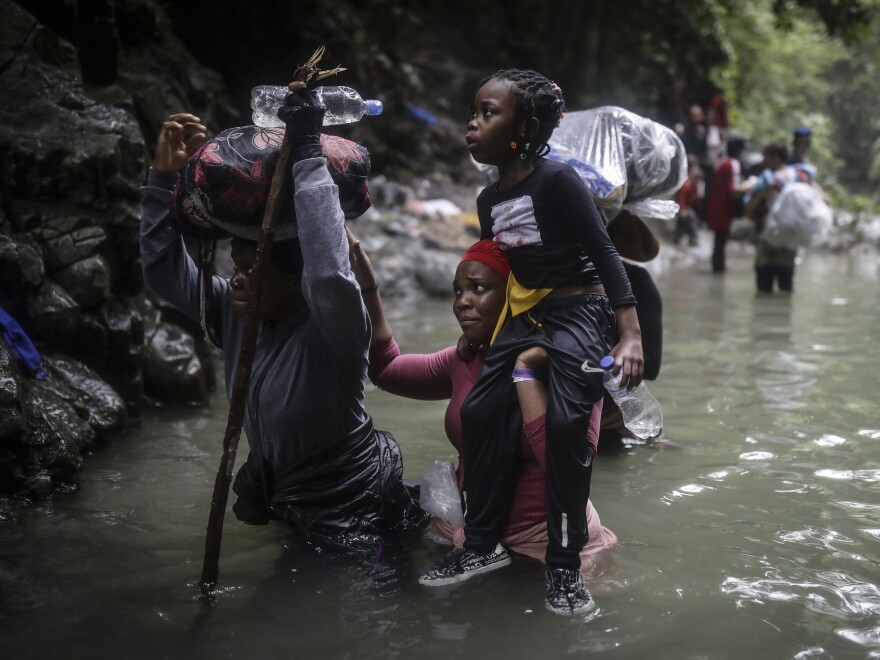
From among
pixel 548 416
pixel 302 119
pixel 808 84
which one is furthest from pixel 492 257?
pixel 808 84

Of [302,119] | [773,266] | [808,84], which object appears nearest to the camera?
[302,119]

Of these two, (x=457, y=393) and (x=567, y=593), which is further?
(x=457, y=393)

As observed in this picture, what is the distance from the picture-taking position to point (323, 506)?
3107 mm

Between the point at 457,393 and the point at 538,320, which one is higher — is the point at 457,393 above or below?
below

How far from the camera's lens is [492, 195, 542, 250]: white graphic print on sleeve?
3.00 m

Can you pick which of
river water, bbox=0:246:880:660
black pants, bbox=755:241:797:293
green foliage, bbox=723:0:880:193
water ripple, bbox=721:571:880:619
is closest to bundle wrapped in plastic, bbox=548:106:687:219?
river water, bbox=0:246:880:660

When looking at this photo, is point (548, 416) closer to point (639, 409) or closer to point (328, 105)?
point (639, 409)

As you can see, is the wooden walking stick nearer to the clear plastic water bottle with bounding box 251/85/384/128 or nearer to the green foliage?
the clear plastic water bottle with bounding box 251/85/384/128

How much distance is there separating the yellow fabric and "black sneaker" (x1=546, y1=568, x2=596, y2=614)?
806mm

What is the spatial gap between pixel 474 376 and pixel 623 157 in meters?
1.27

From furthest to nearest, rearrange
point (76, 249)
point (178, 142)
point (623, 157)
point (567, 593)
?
point (76, 249)
point (623, 157)
point (178, 142)
point (567, 593)

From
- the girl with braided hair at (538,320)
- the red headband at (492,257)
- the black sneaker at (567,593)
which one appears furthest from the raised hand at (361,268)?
the black sneaker at (567,593)

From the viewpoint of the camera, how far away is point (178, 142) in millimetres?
2965

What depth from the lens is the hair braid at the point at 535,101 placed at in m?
2.96
